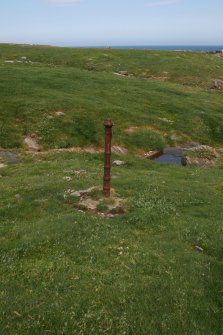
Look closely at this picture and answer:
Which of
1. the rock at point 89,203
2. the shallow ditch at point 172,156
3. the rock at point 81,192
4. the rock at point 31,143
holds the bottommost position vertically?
the shallow ditch at point 172,156

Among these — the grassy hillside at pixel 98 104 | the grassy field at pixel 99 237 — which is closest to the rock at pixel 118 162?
the grassy field at pixel 99 237

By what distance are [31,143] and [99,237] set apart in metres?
23.5

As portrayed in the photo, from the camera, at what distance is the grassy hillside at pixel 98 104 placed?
145ft

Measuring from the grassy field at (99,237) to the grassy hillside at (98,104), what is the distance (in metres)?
0.24

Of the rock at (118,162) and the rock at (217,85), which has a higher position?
the rock at (217,85)

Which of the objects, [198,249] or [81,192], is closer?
[198,249]

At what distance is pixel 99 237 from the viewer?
779 inches

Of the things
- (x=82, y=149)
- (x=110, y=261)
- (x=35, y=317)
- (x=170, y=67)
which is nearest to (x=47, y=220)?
(x=110, y=261)

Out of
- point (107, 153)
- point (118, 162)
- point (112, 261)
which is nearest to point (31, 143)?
point (118, 162)

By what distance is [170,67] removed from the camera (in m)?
85.6

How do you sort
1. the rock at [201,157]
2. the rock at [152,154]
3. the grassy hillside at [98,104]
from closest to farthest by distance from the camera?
1. the rock at [201,157]
2. the rock at [152,154]
3. the grassy hillside at [98,104]

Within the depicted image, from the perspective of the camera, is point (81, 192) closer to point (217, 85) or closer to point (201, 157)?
point (201, 157)

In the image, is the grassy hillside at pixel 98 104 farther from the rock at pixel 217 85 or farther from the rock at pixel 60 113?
the rock at pixel 217 85

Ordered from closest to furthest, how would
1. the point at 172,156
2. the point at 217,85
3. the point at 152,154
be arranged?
the point at 172,156, the point at 152,154, the point at 217,85
